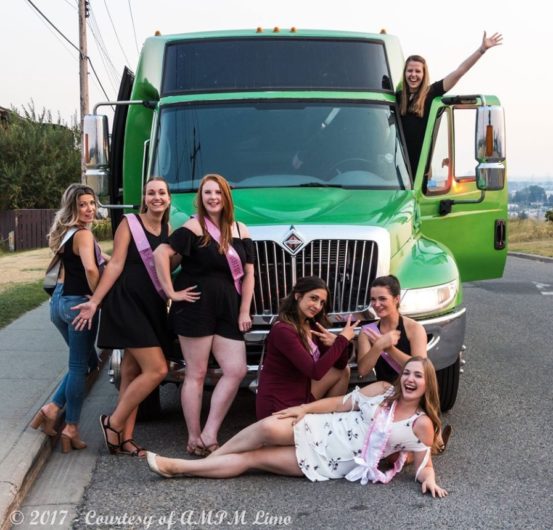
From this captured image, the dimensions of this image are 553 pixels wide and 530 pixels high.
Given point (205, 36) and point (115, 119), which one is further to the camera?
point (115, 119)

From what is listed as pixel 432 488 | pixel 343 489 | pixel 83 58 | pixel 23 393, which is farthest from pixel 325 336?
pixel 83 58

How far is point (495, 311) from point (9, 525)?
10.1m

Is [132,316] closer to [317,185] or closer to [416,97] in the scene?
[317,185]

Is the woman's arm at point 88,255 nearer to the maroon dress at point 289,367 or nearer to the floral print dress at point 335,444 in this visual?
the maroon dress at point 289,367

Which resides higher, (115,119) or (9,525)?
(115,119)

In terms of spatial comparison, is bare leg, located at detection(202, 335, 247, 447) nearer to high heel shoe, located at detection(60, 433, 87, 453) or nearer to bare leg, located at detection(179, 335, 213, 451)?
bare leg, located at detection(179, 335, 213, 451)

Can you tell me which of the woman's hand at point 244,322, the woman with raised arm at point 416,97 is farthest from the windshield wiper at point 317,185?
the woman's hand at point 244,322

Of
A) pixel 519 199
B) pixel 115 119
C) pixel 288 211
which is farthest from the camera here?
pixel 519 199

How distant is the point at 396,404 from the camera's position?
568 centimetres

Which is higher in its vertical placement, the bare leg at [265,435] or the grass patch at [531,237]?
the bare leg at [265,435]

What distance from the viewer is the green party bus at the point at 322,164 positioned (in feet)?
21.5

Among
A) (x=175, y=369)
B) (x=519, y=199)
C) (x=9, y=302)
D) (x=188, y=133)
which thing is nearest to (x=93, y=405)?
(x=175, y=369)

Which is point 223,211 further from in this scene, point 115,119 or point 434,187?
point 115,119

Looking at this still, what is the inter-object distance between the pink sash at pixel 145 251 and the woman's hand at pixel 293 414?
117 cm
